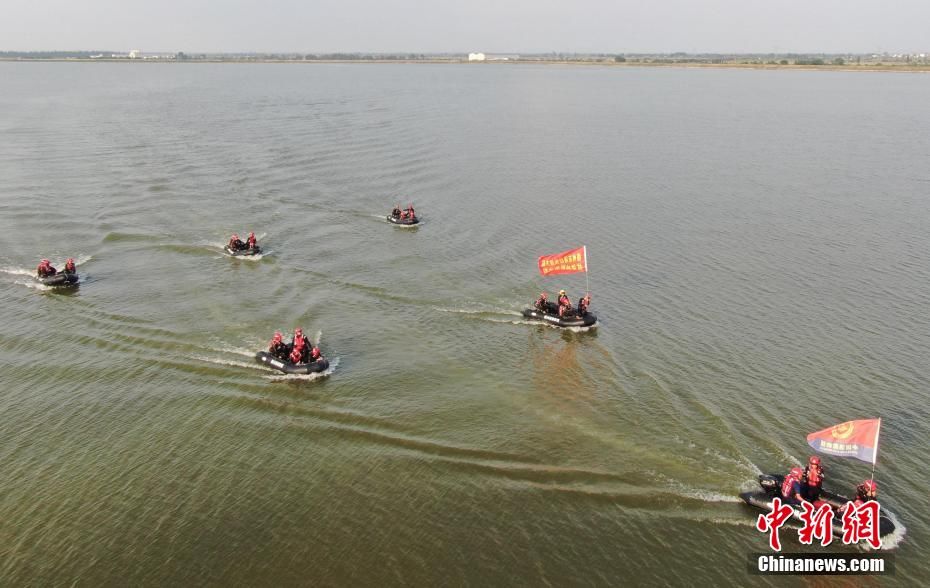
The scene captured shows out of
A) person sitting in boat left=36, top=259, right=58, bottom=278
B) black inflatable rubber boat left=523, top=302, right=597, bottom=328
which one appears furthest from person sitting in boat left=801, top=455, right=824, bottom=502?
person sitting in boat left=36, top=259, right=58, bottom=278

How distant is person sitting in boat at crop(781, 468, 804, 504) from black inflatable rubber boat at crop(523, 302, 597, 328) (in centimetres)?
1454

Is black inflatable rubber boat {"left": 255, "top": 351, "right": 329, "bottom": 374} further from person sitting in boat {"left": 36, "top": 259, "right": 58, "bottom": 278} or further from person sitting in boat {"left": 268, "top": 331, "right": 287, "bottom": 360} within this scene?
person sitting in boat {"left": 36, "top": 259, "right": 58, "bottom": 278}

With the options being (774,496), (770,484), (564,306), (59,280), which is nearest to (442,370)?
(564,306)

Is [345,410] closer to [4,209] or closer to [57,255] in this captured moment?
[57,255]

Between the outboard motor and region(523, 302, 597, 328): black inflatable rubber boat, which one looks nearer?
the outboard motor

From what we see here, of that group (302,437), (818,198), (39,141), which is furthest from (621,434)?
(39,141)

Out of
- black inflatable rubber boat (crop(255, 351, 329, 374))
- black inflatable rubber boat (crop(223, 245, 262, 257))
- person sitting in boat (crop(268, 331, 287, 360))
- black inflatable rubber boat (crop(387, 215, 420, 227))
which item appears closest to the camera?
black inflatable rubber boat (crop(255, 351, 329, 374))

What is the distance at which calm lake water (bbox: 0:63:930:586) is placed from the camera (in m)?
20.3

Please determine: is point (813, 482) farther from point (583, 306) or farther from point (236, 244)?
point (236, 244)

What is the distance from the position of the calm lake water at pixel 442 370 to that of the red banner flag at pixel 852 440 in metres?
2.07

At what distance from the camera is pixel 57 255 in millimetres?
44031

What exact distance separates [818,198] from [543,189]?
23640 millimetres

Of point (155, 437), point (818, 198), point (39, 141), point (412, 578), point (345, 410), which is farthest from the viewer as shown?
point (39, 141)

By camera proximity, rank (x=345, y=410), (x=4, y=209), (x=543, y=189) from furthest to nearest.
Answer: (x=543, y=189) < (x=4, y=209) < (x=345, y=410)
